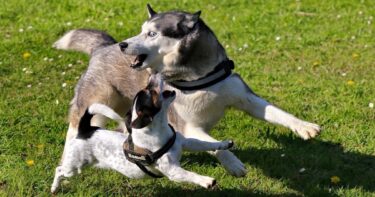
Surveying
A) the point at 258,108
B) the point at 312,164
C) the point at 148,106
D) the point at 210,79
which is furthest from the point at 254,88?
the point at 148,106

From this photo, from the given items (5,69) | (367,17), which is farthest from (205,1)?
(5,69)

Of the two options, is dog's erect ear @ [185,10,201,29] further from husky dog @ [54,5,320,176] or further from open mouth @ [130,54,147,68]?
open mouth @ [130,54,147,68]

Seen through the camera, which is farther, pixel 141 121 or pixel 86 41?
pixel 86 41

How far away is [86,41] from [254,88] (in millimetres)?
1855

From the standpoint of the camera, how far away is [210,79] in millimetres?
4875

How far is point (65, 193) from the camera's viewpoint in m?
4.77

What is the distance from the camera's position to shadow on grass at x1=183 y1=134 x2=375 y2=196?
195 inches

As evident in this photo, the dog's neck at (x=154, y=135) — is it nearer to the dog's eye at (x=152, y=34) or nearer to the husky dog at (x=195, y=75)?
the husky dog at (x=195, y=75)

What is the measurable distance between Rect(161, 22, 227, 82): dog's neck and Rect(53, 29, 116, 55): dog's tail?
4.59 feet

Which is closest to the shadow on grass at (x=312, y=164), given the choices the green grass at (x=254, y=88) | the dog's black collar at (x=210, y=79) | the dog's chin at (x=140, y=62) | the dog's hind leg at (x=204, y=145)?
the green grass at (x=254, y=88)

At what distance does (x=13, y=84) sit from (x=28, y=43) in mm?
1294

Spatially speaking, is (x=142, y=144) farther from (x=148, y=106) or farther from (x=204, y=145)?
(x=204, y=145)

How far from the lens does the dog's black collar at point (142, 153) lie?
4.03 meters

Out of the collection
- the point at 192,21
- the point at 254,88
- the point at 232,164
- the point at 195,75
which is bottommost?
the point at 254,88
